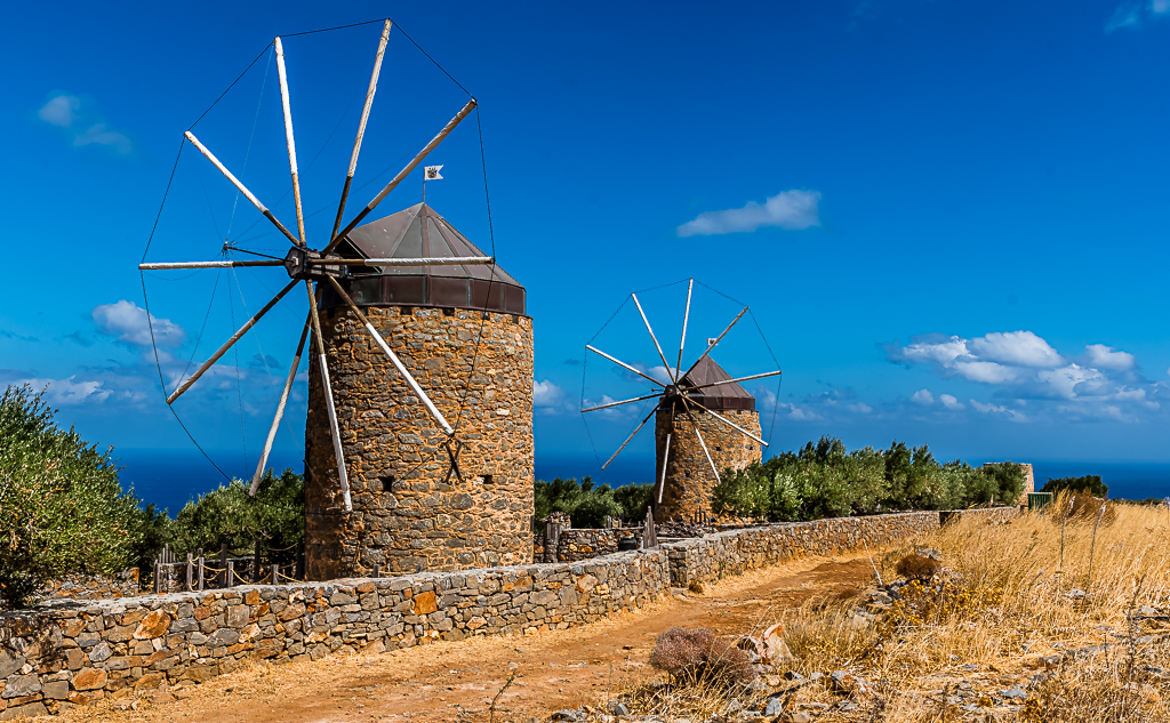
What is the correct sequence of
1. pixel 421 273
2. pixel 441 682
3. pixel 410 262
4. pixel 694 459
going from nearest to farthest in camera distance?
pixel 441 682, pixel 410 262, pixel 421 273, pixel 694 459

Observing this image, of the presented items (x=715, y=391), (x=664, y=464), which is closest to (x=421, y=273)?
(x=664, y=464)

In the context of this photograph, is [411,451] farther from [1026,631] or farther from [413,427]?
[1026,631]

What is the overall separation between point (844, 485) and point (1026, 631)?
15215 millimetres

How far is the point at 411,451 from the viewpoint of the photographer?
13727 millimetres

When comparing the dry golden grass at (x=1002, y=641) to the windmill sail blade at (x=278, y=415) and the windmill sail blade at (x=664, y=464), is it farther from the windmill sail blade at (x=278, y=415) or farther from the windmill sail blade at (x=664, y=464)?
the windmill sail blade at (x=664, y=464)

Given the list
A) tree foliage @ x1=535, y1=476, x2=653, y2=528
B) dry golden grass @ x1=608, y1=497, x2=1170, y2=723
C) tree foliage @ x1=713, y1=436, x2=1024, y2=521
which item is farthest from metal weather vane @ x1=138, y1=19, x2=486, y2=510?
tree foliage @ x1=535, y1=476, x2=653, y2=528

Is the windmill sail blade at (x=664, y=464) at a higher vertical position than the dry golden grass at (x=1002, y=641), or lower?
higher

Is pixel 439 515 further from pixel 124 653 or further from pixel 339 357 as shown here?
pixel 124 653

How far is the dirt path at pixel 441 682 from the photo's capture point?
7.55 m

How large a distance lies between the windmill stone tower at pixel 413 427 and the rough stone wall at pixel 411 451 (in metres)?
0.02

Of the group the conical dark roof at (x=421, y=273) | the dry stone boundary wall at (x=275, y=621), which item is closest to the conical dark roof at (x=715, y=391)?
the conical dark roof at (x=421, y=273)

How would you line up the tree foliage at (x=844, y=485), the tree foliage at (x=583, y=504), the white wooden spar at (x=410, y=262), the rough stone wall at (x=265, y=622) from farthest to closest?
the tree foliage at (x=583, y=504) → the tree foliage at (x=844, y=485) → the white wooden spar at (x=410, y=262) → the rough stone wall at (x=265, y=622)

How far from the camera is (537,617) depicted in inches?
432

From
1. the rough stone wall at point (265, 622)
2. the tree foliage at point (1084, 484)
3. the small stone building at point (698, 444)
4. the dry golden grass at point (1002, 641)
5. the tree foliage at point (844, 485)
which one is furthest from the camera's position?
the tree foliage at point (1084, 484)
